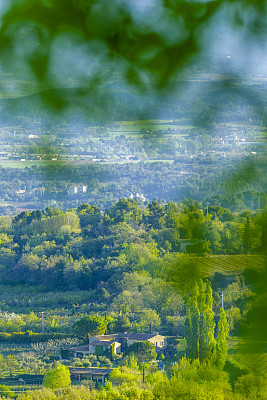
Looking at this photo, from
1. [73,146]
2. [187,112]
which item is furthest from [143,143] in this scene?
[187,112]

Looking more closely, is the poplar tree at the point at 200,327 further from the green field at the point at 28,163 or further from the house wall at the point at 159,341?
the house wall at the point at 159,341

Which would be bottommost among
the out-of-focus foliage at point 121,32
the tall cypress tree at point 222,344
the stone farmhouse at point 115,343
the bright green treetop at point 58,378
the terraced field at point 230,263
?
the bright green treetop at point 58,378

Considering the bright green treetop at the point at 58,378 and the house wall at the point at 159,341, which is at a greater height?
the house wall at the point at 159,341

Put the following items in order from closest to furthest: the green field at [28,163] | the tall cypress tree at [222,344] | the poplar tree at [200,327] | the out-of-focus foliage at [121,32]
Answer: the out-of-focus foliage at [121,32] < the tall cypress tree at [222,344] < the poplar tree at [200,327] < the green field at [28,163]

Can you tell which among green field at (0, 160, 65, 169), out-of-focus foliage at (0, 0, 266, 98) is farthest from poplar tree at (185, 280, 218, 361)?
Result: out-of-focus foliage at (0, 0, 266, 98)

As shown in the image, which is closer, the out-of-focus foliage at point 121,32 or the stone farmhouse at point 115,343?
the out-of-focus foliage at point 121,32

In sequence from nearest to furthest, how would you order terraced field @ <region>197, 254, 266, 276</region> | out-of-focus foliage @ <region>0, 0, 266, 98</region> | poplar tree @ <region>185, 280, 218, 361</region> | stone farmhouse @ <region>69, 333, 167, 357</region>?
out-of-focus foliage @ <region>0, 0, 266, 98</region> → terraced field @ <region>197, 254, 266, 276</region> → poplar tree @ <region>185, 280, 218, 361</region> → stone farmhouse @ <region>69, 333, 167, 357</region>

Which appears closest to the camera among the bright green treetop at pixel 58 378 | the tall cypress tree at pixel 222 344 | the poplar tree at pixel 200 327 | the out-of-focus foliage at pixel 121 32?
the out-of-focus foliage at pixel 121 32

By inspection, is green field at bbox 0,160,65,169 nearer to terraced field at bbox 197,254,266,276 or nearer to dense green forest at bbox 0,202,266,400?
dense green forest at bbox 0,202,266,400

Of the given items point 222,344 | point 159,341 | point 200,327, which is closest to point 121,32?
point 222,344

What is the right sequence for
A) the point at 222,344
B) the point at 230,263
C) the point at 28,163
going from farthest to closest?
the point at 28,163
the point at 222,344
the point at 230,263

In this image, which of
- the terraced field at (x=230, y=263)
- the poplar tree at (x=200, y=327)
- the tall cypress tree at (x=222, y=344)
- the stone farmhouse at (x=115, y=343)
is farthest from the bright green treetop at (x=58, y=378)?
the terraced field at (x=230, y=263)

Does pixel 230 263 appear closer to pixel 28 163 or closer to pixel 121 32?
pixel 121 32

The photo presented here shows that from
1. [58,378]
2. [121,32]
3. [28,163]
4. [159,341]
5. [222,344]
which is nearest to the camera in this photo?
[121,32]
